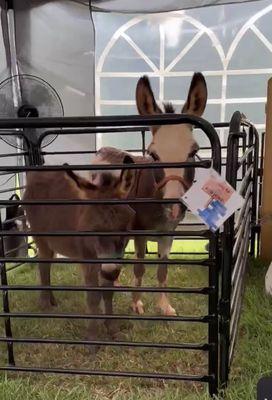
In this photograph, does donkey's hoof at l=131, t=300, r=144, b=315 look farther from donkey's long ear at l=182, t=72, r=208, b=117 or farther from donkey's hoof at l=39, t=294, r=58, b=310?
donkey's long ear at l=182, t=72, r=208, b=117

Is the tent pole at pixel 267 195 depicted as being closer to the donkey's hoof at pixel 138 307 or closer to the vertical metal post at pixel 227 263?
the donkey's hoof at pixel 138 307

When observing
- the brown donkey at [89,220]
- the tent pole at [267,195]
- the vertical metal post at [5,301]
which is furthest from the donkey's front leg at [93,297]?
the tent pole at [267,195]

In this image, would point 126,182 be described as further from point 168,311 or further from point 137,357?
point 168,311

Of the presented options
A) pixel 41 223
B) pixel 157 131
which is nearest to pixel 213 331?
pixel 157 131

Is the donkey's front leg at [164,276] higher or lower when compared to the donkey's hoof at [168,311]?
higher

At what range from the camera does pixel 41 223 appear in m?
2.38

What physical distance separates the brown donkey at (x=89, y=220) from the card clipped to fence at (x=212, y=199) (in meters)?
0.33

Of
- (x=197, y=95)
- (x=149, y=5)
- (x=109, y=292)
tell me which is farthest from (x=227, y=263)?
(x=149, y=5)

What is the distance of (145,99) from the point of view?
210 centimetres

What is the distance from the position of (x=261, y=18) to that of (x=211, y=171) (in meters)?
3.04

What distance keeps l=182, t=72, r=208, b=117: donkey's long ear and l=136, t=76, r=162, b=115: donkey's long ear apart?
0.49ft

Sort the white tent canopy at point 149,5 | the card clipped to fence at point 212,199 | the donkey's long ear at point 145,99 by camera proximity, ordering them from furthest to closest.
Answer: the white tent canopy at point 149,5 < the donkey's long ear at point 145,99 < the card clipped to fence at point 212,199

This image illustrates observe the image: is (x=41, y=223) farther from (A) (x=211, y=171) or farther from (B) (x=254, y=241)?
(B) (x=254, y=241)

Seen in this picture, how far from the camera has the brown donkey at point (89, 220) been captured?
5.97 feet
